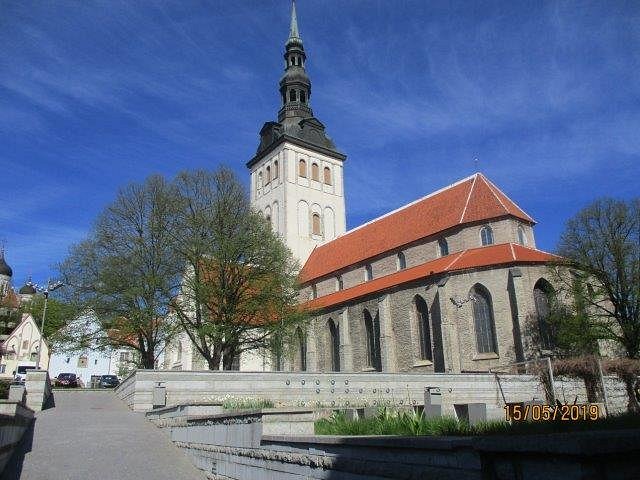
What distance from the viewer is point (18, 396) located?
17.0 m

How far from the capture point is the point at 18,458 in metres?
11.1

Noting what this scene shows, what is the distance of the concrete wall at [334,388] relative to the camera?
19688 mm

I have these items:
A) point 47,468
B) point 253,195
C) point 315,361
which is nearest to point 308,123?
point 253,195

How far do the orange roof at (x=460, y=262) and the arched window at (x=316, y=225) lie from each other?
13.0m

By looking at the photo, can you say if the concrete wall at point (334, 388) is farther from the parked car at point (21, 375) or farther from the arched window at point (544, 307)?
the parked car at point (21, 375)

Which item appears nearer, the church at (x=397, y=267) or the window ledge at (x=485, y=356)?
the window ledge at (x=485, y=356)

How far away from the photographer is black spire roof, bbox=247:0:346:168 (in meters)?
51.4

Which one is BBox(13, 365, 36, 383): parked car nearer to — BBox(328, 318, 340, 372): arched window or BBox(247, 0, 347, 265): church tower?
BBox(328, 318, 340, 372): arched window

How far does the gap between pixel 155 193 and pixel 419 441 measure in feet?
88.9

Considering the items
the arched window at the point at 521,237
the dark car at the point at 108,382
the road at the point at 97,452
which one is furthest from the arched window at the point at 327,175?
the road at the point at 97,452

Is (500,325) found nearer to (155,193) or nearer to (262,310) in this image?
(262,310)

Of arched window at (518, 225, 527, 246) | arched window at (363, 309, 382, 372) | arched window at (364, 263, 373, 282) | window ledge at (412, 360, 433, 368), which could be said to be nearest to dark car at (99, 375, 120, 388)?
arched window at (363, 309, 382, 372)

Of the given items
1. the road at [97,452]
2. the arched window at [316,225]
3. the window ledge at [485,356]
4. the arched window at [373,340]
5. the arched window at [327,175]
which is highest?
the arched window at [327,175]

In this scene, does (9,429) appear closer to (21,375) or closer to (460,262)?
(460,262)
